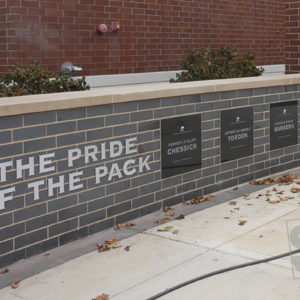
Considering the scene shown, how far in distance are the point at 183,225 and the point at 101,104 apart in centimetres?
180

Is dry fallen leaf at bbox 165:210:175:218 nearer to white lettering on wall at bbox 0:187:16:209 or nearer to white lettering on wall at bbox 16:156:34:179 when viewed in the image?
white lettering on wall at bbox 16:156:34:179

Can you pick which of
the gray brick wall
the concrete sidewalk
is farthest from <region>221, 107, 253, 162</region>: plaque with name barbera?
the concrete sidewalk

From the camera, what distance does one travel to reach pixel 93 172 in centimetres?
718

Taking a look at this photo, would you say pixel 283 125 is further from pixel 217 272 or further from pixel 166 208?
pixel 217 272

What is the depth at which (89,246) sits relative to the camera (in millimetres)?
6832

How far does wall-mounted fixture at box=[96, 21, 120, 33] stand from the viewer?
1165 cm

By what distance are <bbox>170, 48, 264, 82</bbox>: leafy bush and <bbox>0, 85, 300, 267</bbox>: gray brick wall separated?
5.81 ft

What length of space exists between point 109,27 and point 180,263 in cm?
681

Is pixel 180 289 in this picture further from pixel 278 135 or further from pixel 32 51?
pixel 32 51

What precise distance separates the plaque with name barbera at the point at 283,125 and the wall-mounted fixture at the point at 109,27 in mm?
3603

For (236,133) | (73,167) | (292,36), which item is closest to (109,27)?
(236,133)

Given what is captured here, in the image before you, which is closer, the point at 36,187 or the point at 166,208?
the point at 36,187

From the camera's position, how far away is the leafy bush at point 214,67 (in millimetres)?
11344

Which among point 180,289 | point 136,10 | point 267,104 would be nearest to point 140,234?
point 180,289
